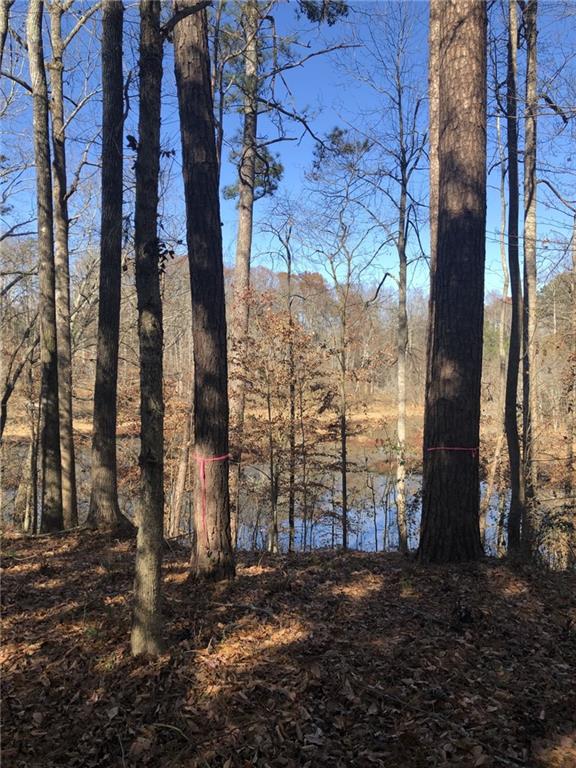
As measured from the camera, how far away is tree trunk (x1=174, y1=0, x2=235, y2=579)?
4.80 m

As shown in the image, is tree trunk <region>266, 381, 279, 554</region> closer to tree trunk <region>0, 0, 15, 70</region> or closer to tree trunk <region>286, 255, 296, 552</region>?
tree trunk <region>286, 255, 296, 552</region>

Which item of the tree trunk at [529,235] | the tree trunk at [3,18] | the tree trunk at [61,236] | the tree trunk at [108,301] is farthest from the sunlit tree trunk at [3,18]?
the tree trunk at [529,235]

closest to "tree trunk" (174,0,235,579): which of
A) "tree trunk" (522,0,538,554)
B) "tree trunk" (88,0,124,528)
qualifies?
"tree trunk" (88,0,124,528)

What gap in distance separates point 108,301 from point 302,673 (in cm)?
588

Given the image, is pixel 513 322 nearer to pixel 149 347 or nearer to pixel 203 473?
pixel 203 473

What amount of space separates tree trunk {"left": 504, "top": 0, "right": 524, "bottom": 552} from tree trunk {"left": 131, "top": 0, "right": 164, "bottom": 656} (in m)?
5.11

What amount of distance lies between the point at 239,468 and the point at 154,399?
31.4ft

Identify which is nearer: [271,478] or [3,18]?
[3,18]

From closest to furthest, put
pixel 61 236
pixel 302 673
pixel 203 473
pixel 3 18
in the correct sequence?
pixel 302 673 < pixel 203 473 < pixel 3 18 < pixel 61 236

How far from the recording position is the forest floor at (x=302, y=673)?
2.62 metres

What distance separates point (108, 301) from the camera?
24.4 feet

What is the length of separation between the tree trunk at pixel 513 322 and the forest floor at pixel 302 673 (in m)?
1.99

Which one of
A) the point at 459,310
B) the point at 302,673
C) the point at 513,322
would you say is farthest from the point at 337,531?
the point at 302,673

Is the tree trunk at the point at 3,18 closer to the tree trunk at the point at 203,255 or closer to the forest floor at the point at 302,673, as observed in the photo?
the tree trunk at the point at 203,255
